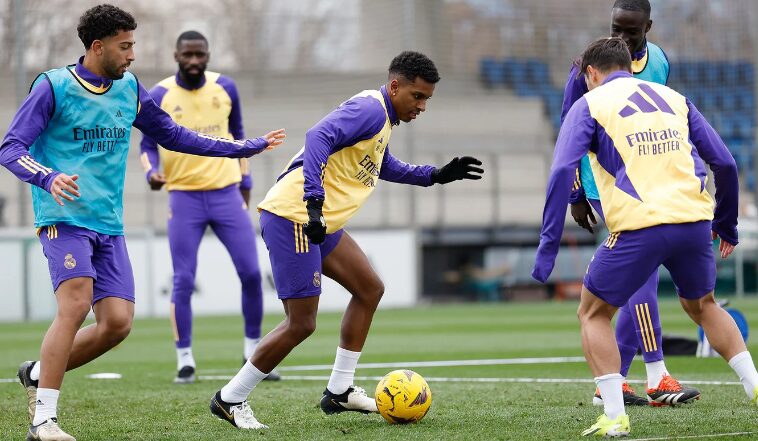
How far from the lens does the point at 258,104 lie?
25641mm

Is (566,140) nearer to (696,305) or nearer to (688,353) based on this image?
(696,305)

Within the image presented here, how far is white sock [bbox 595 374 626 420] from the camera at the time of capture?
17.7 feet

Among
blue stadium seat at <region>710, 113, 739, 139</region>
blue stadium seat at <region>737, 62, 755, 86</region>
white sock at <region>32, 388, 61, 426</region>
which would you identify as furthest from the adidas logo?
blue stadium seat at <region>737, 62, 755, 86</region>

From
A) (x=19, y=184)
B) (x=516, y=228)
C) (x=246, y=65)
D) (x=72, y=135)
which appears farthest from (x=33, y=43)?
(x=72, y=135)

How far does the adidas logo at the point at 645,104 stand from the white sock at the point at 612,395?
4.15 ft

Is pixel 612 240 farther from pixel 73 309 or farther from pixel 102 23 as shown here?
pixel 102 23

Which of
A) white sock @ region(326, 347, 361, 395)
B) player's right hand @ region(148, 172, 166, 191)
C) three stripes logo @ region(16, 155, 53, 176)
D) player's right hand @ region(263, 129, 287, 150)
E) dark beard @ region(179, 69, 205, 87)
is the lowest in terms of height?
white sock @ region(326, 347, 361, 395)

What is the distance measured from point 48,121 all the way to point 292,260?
149cm

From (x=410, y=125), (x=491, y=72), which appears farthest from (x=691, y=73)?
(x=410, y=125)

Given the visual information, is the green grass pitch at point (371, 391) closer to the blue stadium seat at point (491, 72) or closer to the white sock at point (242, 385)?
the white sock at point (242, 385)

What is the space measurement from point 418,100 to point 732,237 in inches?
73.6

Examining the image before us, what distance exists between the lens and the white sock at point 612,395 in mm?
5387

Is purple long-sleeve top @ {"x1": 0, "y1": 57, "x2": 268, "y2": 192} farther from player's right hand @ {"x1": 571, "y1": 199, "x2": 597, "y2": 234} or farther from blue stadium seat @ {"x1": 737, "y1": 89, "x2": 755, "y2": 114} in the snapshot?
blue stadium seat @ {"x1": 737, "y1": 89, "x2": 755, "y2": 114}

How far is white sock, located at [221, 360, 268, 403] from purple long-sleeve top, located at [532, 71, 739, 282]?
5.78 feet
